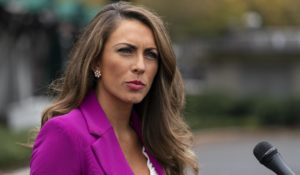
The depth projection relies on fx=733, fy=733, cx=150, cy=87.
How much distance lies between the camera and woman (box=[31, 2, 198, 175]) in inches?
107

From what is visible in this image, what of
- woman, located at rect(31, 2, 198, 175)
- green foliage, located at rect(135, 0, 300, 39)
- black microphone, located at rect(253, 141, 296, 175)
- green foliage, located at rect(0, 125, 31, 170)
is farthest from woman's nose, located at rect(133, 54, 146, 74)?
green foliage, located at rect(135, 0, 300, 39)

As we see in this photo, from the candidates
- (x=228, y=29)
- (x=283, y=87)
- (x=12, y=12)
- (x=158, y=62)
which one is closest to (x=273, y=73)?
(x=283, y=87)

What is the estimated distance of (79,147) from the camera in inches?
108

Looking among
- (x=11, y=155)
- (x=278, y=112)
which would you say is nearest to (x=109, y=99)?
(x=11, y=155)

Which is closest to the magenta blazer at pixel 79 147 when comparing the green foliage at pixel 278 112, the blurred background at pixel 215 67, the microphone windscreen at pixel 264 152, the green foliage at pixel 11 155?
the microphone windscreen at pixel 264 152

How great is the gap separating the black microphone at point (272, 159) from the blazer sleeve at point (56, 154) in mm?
678

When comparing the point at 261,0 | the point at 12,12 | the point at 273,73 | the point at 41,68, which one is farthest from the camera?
the point at 261,0

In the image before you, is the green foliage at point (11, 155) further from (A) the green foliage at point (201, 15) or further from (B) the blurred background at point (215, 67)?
(A) the green foliage at point (201, 15)

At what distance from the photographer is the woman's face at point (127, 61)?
9.55 ft

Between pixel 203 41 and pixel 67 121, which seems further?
pixel 203 41

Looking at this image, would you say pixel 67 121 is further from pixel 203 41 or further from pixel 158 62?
pixel 203 41

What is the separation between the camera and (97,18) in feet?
10.1

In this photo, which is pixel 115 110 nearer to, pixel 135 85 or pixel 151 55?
pixel 135 85

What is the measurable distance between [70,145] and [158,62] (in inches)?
23.4
